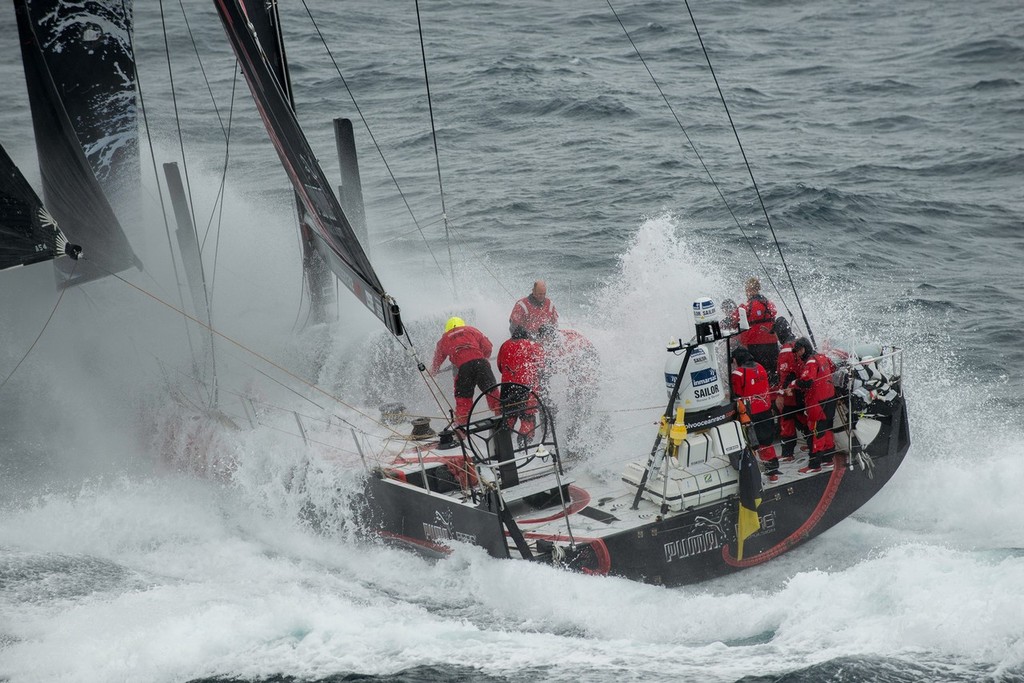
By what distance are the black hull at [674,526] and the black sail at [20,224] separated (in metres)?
3.45

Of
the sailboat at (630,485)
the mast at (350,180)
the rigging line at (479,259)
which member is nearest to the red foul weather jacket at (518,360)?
the sailboat at (630,485)

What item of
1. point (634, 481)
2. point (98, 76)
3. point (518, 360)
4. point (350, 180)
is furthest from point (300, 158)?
point (98, 76)

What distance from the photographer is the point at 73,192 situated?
35.2 ft

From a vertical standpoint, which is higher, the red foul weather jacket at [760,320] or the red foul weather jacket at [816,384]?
the red foul weather jacket at [760,320]

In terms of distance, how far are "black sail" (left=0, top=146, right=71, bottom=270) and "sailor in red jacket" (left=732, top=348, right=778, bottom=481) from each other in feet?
19.6

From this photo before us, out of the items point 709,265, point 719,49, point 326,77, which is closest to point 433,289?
point 709,265

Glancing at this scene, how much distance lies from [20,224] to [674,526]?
5.94 m

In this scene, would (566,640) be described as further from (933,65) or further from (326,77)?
(933,65)

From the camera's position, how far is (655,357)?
1162cm

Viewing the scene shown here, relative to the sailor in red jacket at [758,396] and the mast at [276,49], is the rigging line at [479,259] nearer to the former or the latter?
the mast at [276,49]

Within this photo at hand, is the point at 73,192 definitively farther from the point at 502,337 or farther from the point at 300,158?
the point at 502,337

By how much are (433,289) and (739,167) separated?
822 cm

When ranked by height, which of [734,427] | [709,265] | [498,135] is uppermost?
[498,135]

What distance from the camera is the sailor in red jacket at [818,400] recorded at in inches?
370
